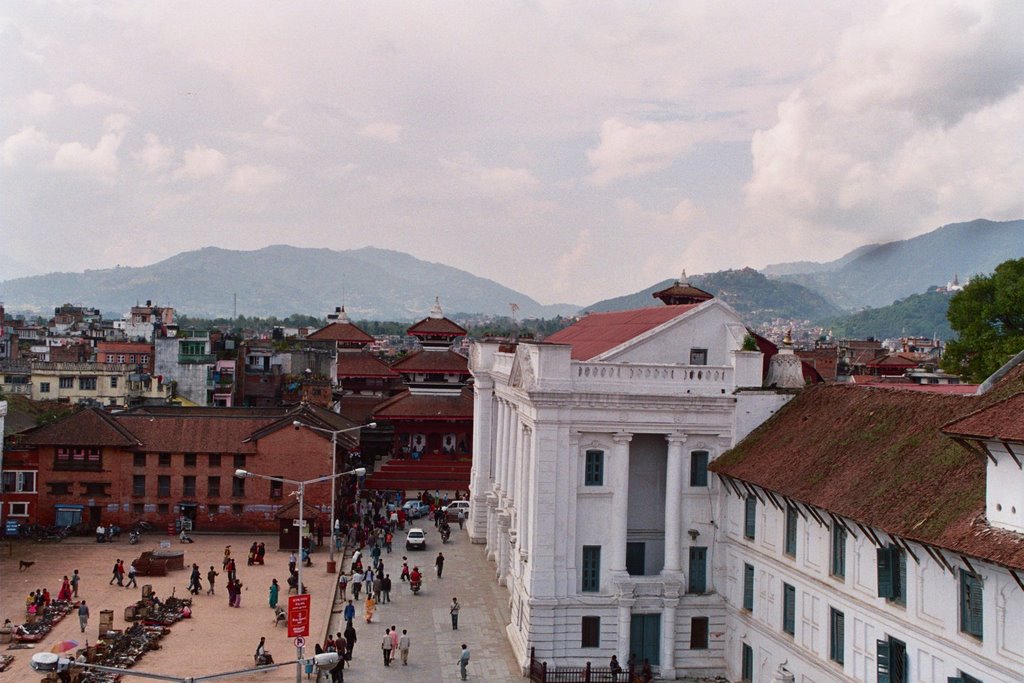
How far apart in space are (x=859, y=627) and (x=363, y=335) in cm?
9928

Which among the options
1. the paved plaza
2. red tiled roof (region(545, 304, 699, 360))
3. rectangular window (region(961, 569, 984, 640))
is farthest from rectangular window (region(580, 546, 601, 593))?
rectangular window (region(961, 569, 984, 640))

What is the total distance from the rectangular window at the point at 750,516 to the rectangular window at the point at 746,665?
397 centimetres

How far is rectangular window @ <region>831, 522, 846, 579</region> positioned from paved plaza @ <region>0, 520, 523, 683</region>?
12671 mm

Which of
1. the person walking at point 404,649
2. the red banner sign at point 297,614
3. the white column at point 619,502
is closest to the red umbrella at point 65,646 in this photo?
the red banner sign at point 297,614

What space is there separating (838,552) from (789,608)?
399 centimetres

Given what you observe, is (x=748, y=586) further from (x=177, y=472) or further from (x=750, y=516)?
(x=177, y=472)

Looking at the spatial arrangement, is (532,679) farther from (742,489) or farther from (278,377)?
(278,377)

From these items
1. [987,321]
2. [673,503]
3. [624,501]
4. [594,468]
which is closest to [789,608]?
[673,503]

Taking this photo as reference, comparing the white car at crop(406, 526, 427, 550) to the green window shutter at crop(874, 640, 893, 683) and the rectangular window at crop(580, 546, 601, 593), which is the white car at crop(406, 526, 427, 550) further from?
the green window shutter at crop(874, 640, 893, 683)

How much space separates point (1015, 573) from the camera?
2050 cm

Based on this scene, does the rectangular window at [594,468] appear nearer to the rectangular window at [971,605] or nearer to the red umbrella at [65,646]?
the rectangular window at [971,605]

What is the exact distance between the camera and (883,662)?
87.0ft

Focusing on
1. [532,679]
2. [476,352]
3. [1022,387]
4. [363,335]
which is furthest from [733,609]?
[363,335]

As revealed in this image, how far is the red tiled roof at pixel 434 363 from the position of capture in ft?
279
